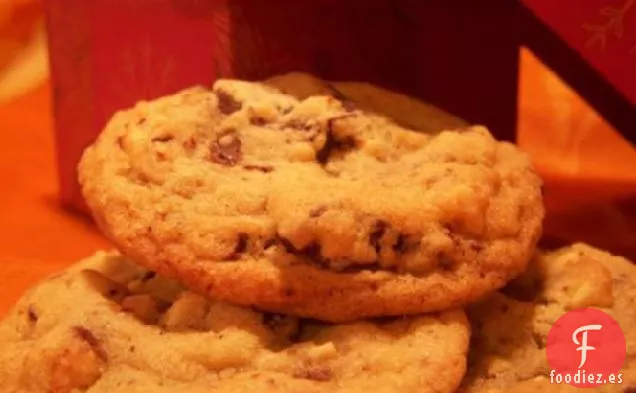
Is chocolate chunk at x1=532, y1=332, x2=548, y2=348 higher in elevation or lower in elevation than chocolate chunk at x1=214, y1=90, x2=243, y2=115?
lower

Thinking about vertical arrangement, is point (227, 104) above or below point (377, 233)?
above

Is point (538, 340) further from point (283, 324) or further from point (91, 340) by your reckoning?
point (91, 340)

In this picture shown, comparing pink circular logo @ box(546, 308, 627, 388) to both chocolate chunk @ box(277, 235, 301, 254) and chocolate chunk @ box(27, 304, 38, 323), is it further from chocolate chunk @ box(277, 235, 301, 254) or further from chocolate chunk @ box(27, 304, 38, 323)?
chocolate chunk @ box(27, 304, 38, 323)

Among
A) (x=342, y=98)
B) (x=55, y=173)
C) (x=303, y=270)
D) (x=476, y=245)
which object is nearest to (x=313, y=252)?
(x=303, y=270)

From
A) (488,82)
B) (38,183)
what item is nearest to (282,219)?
(488,82)

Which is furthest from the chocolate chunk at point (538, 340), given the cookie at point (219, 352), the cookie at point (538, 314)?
the cookie at point (219, 352)

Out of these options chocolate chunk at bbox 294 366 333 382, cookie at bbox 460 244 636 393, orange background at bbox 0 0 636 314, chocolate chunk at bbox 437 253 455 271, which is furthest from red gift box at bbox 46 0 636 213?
chocolate chunk at bbox 294 366 333 382

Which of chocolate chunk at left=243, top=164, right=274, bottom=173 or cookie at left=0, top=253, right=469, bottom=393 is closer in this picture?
cookie at left=0, top=253, right=469, bottom=393

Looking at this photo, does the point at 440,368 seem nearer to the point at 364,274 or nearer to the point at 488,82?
the point at 364,274
